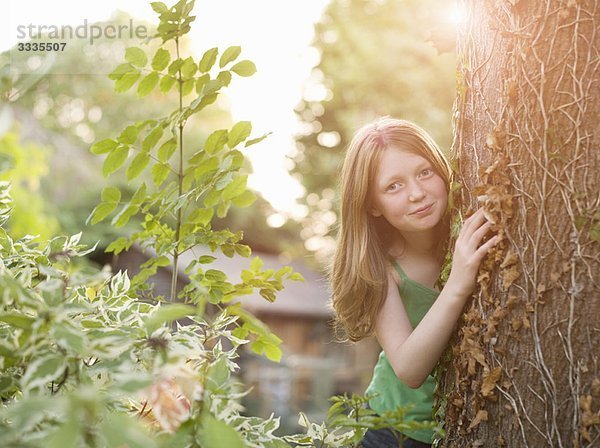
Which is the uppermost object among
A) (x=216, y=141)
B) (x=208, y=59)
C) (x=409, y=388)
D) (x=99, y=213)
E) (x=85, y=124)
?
(x=208, y=59)

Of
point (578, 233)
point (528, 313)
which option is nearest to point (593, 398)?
point (528, 313)

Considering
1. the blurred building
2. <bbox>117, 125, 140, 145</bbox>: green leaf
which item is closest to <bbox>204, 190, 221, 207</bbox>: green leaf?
<bbox>117, 125, 140, 145</bbox>: green leaf

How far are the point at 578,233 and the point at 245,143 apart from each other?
34.8 inches

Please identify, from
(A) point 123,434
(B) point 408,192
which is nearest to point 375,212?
(B) point 408,192

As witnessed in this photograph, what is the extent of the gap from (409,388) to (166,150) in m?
1.15

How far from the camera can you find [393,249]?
2330 millimetres

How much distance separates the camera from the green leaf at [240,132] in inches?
73.7

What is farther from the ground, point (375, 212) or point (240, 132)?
point (240, 132)

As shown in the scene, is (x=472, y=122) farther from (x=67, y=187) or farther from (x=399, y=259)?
(x=67, y=187)

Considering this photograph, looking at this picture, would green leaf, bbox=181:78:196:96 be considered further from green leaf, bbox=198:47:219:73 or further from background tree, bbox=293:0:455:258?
background tree, bbox=293:0:455:258

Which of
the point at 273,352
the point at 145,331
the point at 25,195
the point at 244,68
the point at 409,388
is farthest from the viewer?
the point at 25,195

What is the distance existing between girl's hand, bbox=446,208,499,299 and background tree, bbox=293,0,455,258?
9659 mm

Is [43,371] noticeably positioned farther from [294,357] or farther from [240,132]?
[294,357]

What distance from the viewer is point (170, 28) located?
194 centimetres
